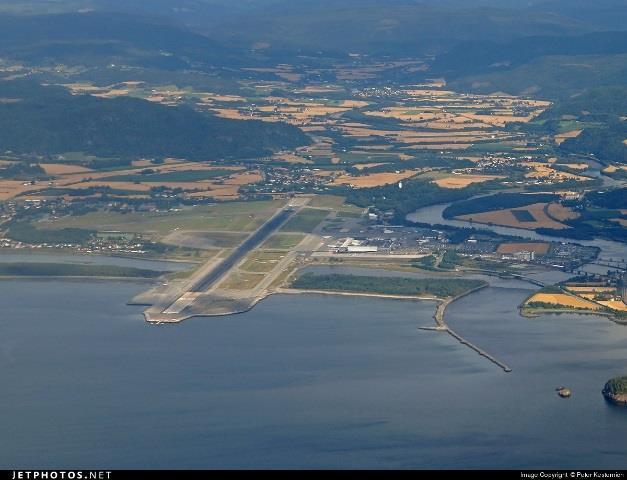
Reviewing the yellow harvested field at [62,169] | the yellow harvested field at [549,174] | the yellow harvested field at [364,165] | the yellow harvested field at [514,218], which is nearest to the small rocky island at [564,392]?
the yellow harvested field at [514,218]

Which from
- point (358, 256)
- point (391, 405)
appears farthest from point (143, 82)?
point (391, 405)

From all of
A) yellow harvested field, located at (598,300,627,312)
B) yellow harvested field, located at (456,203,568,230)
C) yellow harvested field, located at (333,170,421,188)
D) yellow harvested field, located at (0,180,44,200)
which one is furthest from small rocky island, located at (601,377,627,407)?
yellow harvested field, located at (0,180,44,200)

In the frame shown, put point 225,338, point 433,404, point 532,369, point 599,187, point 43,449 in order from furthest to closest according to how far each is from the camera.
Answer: point 599,187, point 225,338, point 532,369, point 433,404, point 43,449

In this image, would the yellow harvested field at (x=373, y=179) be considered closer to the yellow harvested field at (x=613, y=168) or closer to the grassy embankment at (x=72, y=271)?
the yellow harvested field at (x=613, y=168)

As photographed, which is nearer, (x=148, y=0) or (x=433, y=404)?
(x=433, y=404)

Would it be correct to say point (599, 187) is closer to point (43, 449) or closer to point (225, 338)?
point (225, 338)


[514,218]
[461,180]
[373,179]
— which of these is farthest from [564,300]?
[373,179]

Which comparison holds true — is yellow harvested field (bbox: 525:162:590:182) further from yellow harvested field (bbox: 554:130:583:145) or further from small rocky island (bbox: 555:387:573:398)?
small rocky island (bbox: 555:387:573:398)
